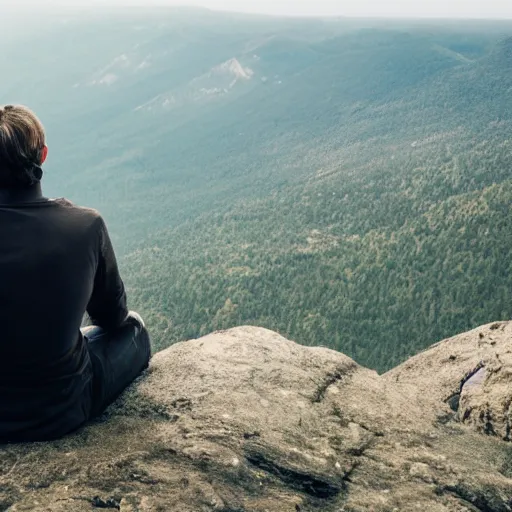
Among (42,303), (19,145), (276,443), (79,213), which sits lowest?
(276,443)

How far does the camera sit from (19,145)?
500cm

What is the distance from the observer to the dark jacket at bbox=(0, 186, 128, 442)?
503 cm

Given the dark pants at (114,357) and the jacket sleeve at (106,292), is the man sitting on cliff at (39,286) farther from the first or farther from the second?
the dark pants at (114,357)

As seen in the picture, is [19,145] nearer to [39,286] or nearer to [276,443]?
[39,286]

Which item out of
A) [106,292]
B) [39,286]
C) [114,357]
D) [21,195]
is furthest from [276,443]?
[21,195]

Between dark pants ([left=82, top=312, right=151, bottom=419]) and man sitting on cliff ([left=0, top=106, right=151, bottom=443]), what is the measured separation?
1.29 feet

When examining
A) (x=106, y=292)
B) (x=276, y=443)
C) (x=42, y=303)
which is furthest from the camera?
(x=276, y=443)

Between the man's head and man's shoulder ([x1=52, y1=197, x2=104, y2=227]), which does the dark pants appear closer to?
man's shoulder ([x1=52, y1=197, x2=104, y2=227])

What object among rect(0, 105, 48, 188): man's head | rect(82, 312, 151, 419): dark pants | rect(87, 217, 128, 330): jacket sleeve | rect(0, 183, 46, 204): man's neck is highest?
rect(0, 105, 48, 188): man's head

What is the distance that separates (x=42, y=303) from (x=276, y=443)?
3009mm

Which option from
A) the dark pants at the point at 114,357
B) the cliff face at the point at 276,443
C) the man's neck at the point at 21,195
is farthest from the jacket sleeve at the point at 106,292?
the cliff face at the point at 276,443

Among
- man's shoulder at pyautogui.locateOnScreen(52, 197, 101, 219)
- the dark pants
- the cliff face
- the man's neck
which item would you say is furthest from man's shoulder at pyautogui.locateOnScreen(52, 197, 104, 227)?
the cliff face

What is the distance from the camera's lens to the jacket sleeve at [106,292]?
18.7 feet

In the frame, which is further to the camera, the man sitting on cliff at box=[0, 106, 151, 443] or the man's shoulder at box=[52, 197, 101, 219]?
the man's shoulder at box=[52, 197, 101, 219]
